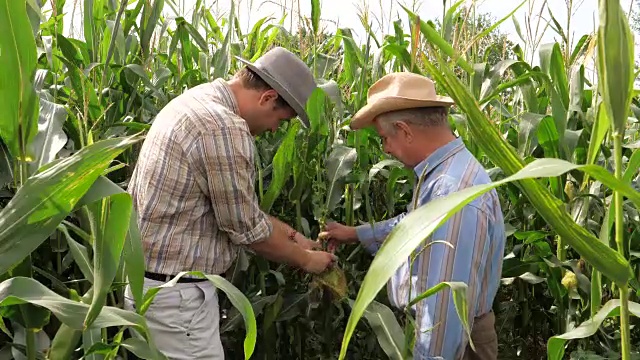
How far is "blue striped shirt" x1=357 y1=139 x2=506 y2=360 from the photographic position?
2016 millimetres

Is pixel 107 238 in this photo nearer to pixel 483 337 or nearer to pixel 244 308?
pixel 244 308

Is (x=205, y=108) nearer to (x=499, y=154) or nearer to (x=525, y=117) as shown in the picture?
(x=525, y=117)

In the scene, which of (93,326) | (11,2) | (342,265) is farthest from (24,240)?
(342,265)

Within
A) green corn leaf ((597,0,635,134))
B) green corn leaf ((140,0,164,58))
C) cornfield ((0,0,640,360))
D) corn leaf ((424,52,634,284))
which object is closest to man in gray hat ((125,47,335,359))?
cornfield ((0,0,640,360))

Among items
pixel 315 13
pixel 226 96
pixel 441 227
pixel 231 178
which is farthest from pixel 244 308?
pixel 315 13

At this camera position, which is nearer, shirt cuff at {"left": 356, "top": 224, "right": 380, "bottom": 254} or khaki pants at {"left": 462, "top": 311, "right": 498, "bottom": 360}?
khaki pants at {"left": 462, "top": 311, "right": 498, "bottom": 360}

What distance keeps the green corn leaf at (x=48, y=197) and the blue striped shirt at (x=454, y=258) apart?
3.33 ft

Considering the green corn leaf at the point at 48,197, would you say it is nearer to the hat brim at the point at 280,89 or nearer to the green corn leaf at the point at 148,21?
the hat brim at the point at 280,89

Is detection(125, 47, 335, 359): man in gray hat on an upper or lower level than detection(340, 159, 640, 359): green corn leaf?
lower

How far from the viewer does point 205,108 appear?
2303 millimetres

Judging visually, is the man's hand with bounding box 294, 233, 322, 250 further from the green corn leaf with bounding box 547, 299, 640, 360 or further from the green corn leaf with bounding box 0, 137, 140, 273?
the green corn leaf with bounding box 0, 137, 140, 273

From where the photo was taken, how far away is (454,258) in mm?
Result: 2025

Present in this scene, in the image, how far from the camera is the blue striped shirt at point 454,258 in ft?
6.61

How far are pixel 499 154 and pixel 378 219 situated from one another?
2.20 m
